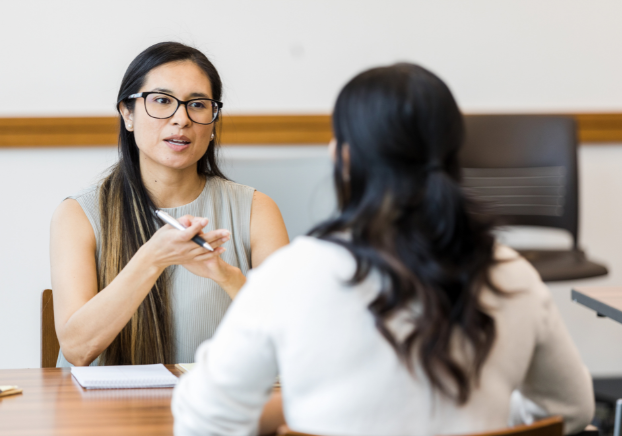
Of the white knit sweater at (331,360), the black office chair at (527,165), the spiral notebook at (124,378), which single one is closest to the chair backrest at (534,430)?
the white knit sweater at (331,360)

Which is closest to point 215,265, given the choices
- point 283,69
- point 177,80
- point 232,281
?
point 232,281

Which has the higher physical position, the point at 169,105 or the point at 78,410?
the point at 169,105

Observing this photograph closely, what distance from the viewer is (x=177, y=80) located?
155 centimetres

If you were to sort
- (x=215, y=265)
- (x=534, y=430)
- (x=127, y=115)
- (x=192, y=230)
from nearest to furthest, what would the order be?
(x=534, y=430) < (x=192, y=230) < (x=215, y=265) < (x=127, y=115)

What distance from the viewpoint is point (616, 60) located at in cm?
250

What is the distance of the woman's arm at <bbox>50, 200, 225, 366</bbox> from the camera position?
1271mm

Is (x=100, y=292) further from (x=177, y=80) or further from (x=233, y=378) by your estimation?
(x=233, y=378)

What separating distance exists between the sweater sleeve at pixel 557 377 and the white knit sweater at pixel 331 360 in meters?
0.02

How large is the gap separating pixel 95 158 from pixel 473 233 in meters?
1.92

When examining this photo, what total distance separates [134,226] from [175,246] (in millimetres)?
323

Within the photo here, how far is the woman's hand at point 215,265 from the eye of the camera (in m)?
1.26

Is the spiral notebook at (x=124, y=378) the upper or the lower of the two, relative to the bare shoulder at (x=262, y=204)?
lower

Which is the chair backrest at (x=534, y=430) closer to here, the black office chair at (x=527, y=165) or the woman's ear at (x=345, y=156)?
the woman's ear at (x=345, y=156)

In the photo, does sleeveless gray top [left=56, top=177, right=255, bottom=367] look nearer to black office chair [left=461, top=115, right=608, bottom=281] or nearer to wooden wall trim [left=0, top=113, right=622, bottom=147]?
wooden wall trim [left=0, top=113, right=622, bottom=147]
